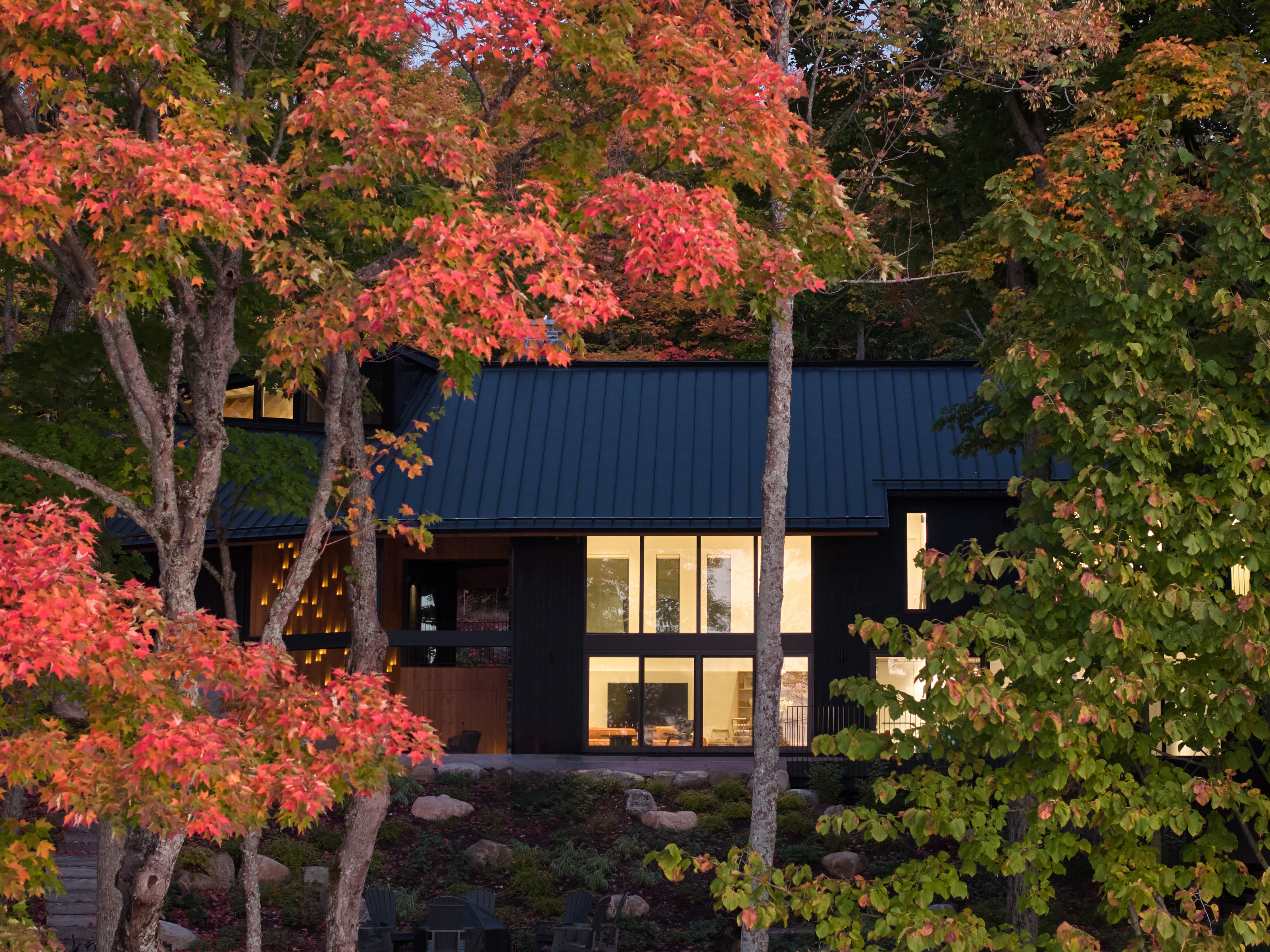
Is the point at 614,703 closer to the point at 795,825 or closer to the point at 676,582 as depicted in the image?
the point at 676,582

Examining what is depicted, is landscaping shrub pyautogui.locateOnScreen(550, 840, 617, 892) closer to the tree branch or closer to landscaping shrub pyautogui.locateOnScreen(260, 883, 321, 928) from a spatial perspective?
landscaping shrub pyautogui.locateOnScreen(260, 883, 321, 928)

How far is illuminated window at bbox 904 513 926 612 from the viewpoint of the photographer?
836 inches

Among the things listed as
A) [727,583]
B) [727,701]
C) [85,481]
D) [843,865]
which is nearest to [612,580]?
[727,583]

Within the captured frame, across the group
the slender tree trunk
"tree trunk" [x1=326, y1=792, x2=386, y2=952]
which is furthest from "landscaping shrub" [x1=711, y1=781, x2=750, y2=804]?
"tree trunk" [x1=326, y1=792, x2=386, y2=952]

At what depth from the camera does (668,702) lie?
69.6ft

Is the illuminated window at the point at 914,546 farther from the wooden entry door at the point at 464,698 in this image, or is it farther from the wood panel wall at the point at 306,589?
the wood panel wall at the point at 306,589

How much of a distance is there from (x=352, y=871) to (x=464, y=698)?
1194 cm

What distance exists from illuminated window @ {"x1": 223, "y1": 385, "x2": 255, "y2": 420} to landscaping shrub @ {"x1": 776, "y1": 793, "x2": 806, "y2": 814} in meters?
12.0

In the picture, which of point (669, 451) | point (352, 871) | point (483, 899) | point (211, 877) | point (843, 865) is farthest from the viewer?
point (669, 451)

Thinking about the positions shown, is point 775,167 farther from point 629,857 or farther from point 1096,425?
point 629,857

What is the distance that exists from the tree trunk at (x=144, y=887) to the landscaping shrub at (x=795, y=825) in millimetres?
9945

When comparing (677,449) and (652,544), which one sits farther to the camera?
(677,449)

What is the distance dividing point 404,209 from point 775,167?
305cm

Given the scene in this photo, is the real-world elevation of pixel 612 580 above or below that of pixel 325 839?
above
